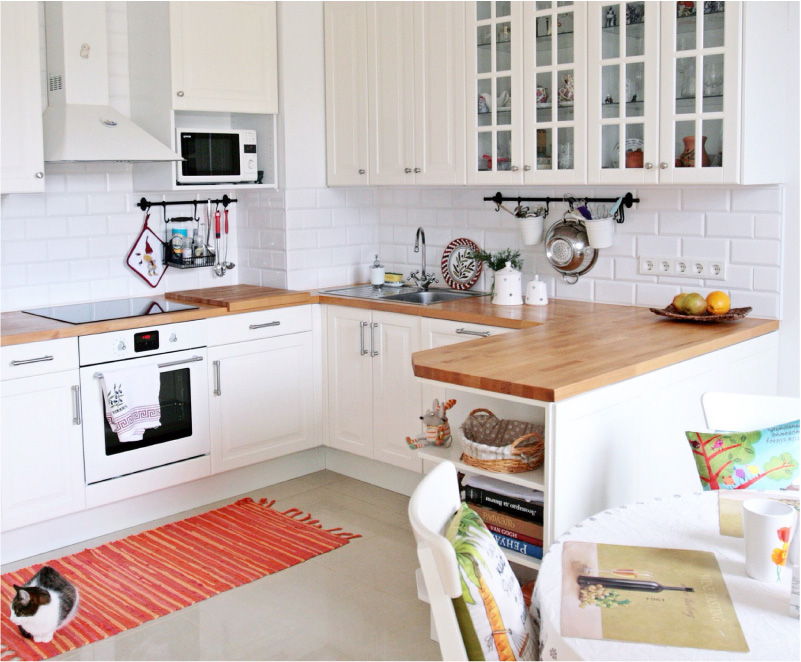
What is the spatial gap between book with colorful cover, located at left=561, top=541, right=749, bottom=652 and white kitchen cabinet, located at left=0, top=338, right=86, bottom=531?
7.82 ft

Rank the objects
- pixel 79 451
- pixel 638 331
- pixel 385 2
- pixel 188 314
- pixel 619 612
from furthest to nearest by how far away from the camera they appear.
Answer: pixel 385 2 → pixel 188 314 → pixel 79 451 → pixel 638 331 → pixel 619 612

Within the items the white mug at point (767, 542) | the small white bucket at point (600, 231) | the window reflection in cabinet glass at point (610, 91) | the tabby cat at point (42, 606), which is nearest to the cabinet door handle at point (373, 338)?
the small white bucket at point (600, 231)

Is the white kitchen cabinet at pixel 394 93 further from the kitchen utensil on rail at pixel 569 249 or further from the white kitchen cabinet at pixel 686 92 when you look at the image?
the white kitchen cabinet at pixel 686 92

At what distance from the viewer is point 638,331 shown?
3318 millimetres

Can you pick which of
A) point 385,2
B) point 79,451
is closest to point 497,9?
point 385,2

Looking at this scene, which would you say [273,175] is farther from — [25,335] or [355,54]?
[25,335]

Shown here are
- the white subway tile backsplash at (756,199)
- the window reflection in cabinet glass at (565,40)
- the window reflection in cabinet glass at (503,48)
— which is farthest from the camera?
the window reflection in cabinet glass at (503,48)

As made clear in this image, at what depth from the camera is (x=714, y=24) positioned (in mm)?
3201

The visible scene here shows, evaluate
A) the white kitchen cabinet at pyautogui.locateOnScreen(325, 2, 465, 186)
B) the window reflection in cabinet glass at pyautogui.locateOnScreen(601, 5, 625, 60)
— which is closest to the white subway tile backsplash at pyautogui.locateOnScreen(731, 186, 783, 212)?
the window reflection in cabinet glass at pyautogui.locateOnScreen(601, 5, 625, 60)

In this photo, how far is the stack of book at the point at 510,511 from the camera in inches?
103

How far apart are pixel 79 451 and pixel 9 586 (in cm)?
57

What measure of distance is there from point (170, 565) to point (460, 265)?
2.03m

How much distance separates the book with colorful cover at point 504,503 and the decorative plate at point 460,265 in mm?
1866

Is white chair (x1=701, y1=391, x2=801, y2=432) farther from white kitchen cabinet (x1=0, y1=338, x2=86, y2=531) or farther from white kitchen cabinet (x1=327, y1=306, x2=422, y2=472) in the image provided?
white kitchen cabinet (x1=0, y1=338, x2=86, y2=531)
